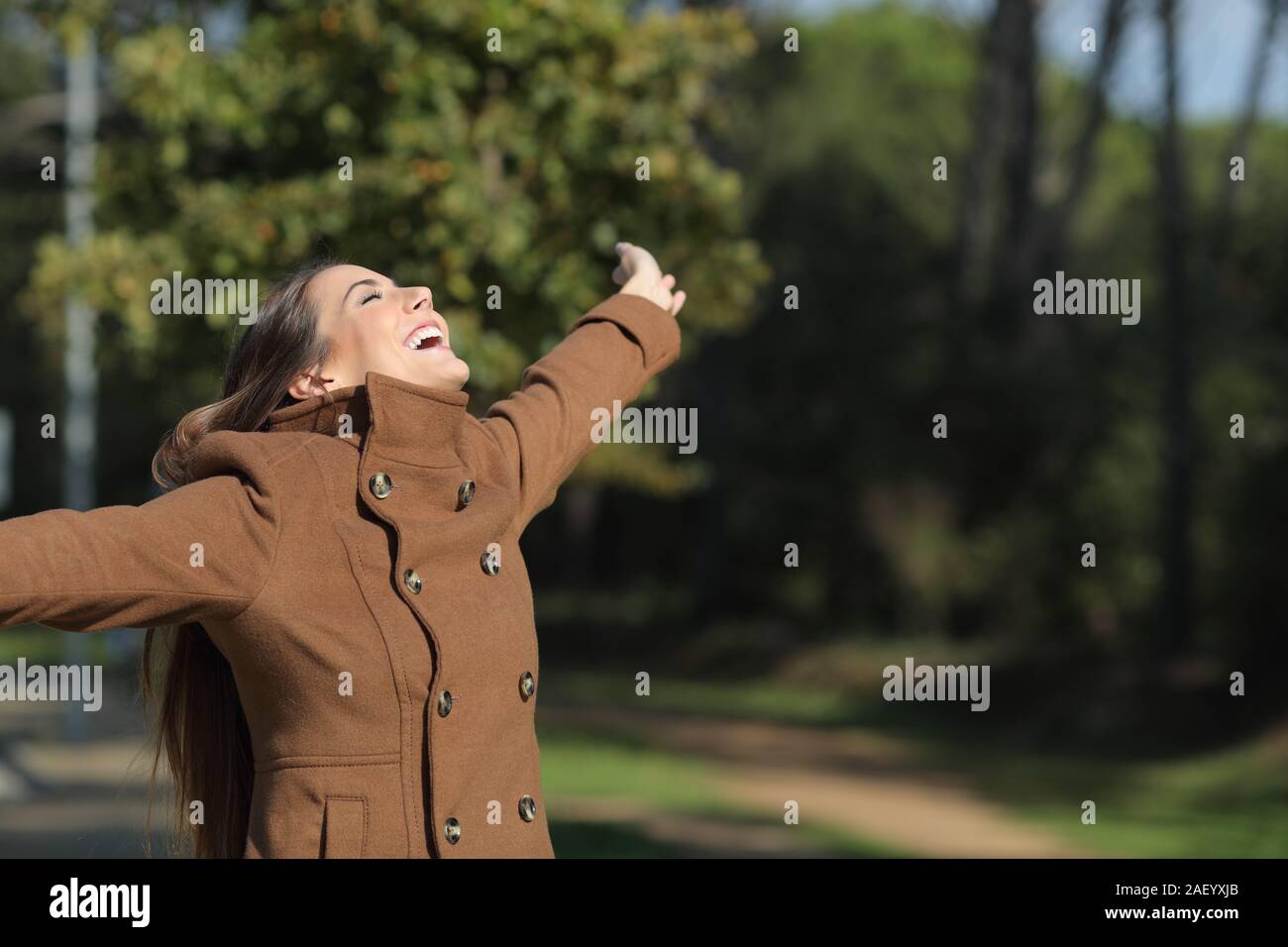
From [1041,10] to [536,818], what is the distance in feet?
78.0

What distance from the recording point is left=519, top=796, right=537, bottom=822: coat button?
2.79 m

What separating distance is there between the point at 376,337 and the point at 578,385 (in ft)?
1.69

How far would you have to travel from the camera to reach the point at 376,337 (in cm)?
293

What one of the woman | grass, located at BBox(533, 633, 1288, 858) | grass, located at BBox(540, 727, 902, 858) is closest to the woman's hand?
the woman

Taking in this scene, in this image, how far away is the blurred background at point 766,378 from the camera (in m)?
9.48

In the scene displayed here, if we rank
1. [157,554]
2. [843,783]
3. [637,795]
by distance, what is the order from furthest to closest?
[843,783], [637,795], [157,554]

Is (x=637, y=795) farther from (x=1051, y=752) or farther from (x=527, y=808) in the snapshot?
(x=527, y=808)

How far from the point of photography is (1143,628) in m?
21.7

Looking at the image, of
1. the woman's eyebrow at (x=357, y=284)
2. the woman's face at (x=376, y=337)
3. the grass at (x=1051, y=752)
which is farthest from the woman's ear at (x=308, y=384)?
the grass at (x=1051, y=752)

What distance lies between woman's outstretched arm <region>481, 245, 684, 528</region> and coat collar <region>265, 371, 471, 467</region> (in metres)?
0.23

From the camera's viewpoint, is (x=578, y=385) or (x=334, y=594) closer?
(x=334, y=594)

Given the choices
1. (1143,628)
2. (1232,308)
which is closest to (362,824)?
(1232,308)

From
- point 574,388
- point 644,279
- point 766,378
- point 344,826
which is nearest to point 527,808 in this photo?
point 344,826
